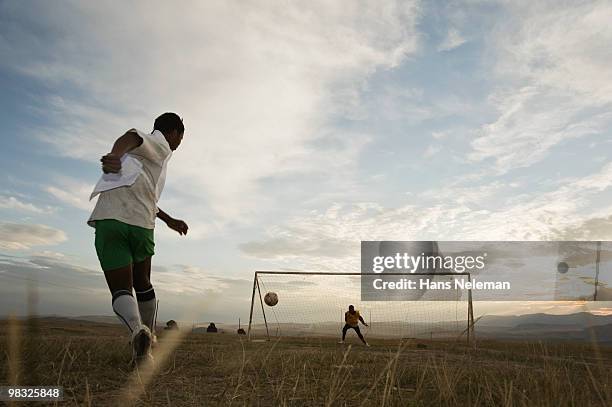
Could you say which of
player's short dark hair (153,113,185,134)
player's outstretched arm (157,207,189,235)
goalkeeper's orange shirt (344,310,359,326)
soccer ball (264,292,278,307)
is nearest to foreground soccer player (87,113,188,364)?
player's short dark hair (153,113,185,134)

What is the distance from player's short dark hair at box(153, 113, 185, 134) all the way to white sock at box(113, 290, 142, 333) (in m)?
1.36

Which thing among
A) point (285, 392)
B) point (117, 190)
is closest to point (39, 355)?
point (117, 190)

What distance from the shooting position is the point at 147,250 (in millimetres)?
3689

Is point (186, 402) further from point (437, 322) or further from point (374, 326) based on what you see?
point (437, 322)

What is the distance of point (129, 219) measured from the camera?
351 cm

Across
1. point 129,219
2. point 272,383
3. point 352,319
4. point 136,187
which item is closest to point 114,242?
point 129,219

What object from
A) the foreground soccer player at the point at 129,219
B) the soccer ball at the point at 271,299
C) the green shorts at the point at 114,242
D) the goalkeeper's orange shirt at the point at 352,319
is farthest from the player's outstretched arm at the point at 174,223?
the soccer ball at the point at 271,299

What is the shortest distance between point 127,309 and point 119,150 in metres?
1.07

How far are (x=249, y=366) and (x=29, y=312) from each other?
2.07m

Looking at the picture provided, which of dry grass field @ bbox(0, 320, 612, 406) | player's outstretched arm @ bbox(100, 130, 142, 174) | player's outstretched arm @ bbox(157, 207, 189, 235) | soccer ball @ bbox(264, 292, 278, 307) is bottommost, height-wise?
soccer ball @ bbox(264, 292, 278, 307)

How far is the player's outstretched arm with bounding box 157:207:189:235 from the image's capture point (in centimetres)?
442

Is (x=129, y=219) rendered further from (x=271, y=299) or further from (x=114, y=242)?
(x=271, y=299)

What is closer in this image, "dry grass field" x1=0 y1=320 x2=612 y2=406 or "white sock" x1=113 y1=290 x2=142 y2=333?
"dry grass field" x1=0 y1=320 x2=612 y2=406

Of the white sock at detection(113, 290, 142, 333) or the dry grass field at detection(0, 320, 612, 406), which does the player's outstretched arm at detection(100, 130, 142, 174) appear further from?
the dry grass field at detection(0, 320, 612, 406)
